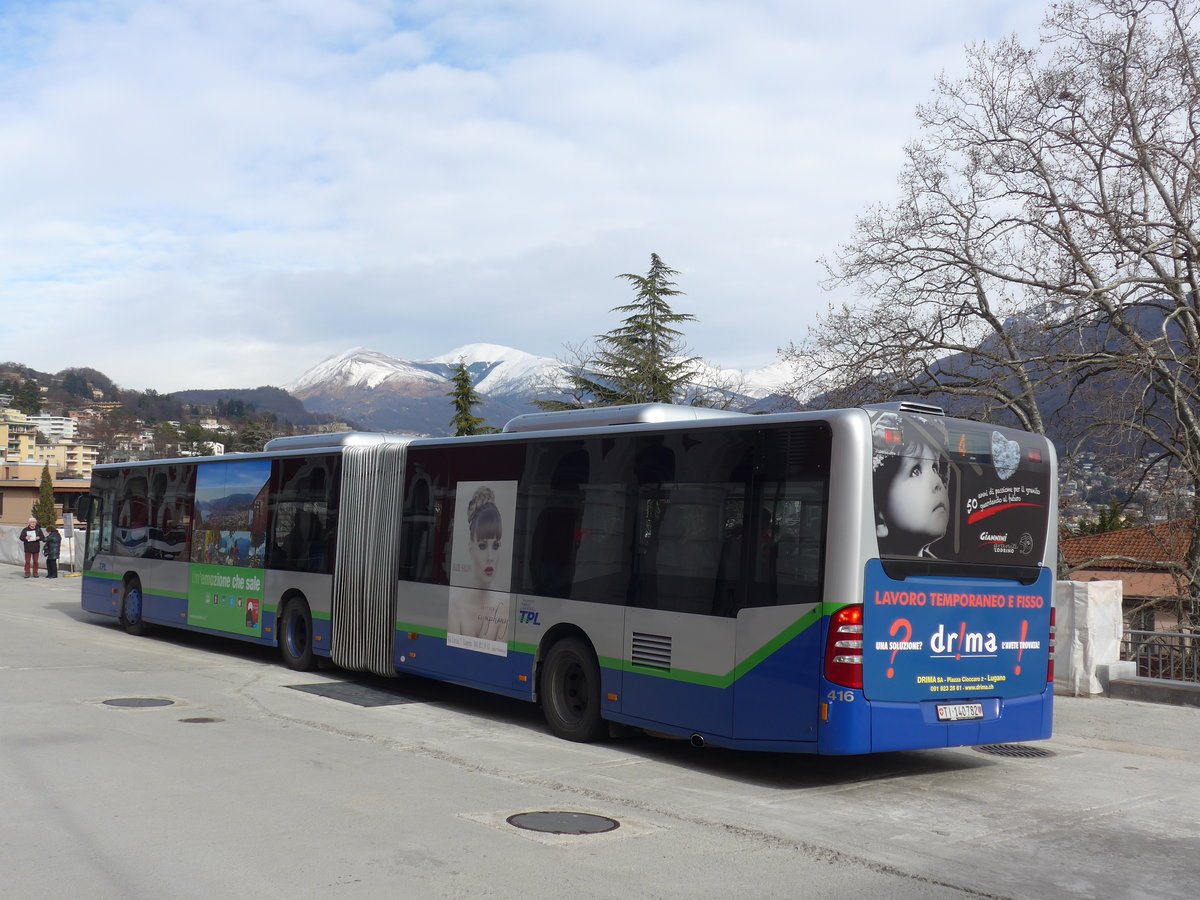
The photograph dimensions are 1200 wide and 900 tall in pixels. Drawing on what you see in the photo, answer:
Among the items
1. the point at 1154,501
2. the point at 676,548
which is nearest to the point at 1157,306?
the point at 1154,501

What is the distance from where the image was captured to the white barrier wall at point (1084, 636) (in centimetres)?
1395

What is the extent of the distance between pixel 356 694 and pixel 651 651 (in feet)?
16.0

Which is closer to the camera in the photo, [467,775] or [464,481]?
[467,775]

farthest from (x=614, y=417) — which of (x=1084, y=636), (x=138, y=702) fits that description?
(x=1084, y=636)

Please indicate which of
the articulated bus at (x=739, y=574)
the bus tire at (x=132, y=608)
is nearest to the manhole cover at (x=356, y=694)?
the articulated bus at (x=739, y=574)

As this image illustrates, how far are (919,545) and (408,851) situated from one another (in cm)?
443

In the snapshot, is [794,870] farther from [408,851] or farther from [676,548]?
→ [676,548]

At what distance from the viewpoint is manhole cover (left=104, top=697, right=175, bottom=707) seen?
39.1 feet

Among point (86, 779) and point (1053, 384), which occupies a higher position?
point (1053, 384)

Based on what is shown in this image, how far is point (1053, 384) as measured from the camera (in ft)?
67.7

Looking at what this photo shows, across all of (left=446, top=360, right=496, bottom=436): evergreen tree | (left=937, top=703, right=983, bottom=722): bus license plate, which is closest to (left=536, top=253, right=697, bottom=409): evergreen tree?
(left=446, top=360, right=496, bottom=436): evergreen tree

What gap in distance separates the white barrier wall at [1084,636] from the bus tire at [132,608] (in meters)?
14.4

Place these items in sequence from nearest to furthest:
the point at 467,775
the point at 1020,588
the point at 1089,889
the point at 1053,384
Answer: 1. the point at 1089,889
2. the point at 467,775
3. the point at 1020,588
4. the point at 1053,384

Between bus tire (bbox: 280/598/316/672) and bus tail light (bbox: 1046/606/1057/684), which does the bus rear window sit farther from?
bus tire (bbox: 280/598/316/672)
